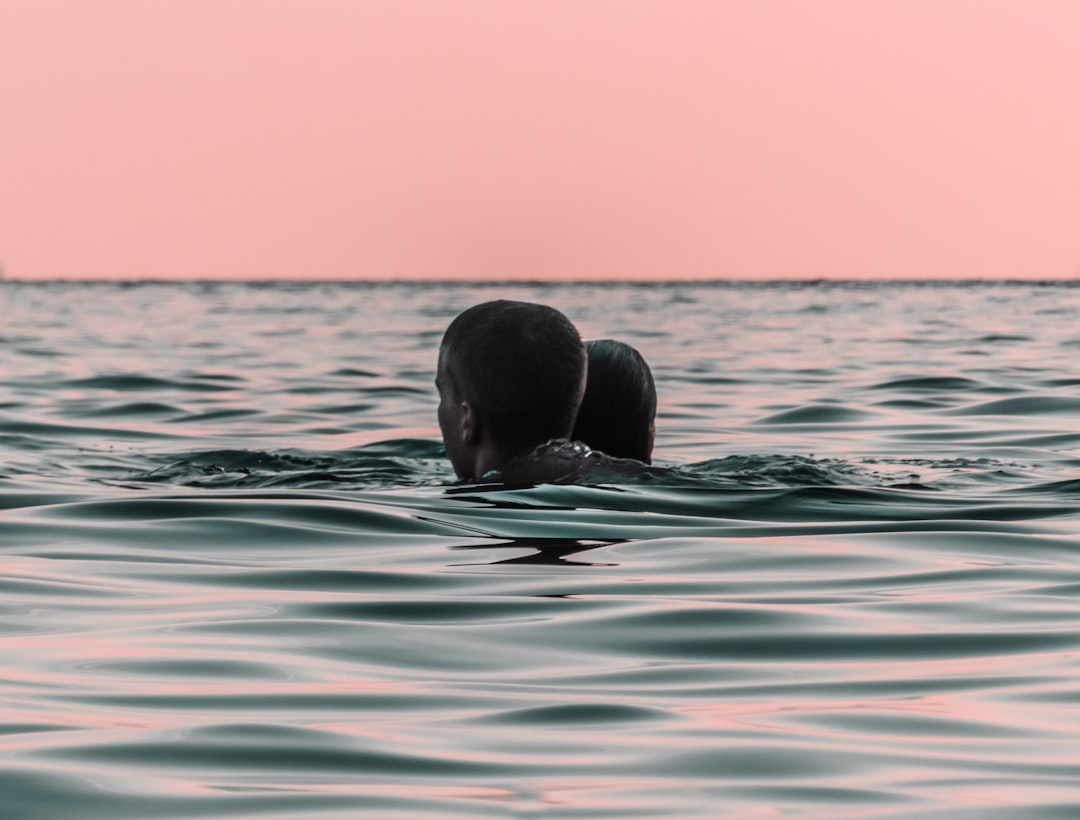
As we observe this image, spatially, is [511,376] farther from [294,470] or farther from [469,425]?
[294,470]

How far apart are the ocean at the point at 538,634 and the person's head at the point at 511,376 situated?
11.4 inches

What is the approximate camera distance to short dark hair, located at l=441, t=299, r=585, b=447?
7117mm

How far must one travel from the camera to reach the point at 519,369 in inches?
280

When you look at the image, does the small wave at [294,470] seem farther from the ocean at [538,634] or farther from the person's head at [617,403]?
the person's head at [617,403]

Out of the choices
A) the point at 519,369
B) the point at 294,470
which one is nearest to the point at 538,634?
the point at 519,369

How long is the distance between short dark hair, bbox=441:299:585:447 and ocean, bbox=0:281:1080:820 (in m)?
0.32

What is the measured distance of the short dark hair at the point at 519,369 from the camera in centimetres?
712

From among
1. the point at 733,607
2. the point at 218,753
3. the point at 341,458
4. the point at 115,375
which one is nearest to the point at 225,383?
the point at 115,375

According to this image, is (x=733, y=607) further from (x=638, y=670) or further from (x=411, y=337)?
(x=411, y=337)

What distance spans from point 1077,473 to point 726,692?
5488 mm

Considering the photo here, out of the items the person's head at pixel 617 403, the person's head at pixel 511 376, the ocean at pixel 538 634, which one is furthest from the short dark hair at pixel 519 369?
the person's head at pixel 617 403

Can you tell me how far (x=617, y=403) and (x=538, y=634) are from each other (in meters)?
3.15

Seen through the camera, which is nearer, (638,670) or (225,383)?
(638,670)

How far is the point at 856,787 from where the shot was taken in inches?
127
